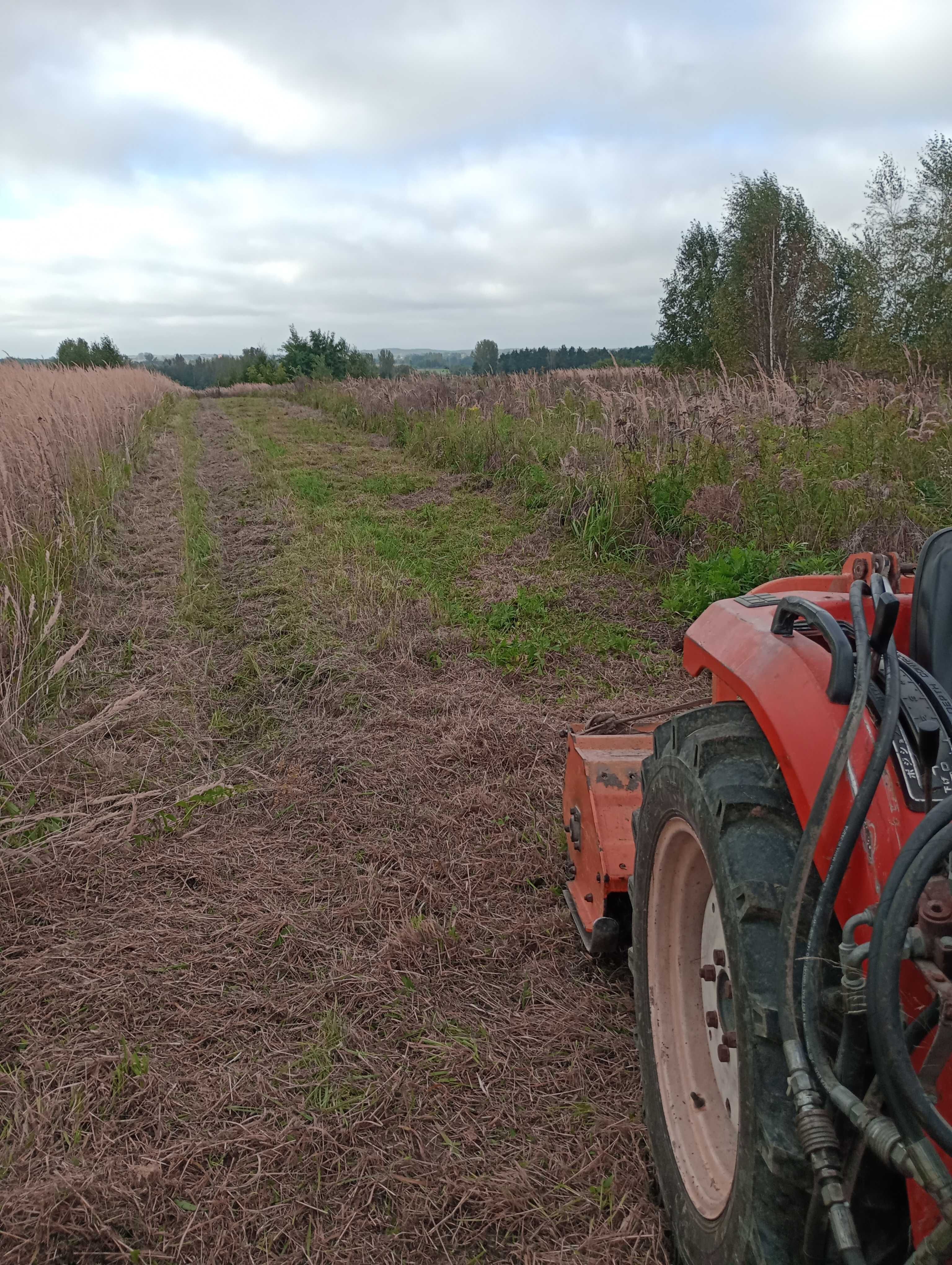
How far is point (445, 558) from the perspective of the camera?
7070 millimetres

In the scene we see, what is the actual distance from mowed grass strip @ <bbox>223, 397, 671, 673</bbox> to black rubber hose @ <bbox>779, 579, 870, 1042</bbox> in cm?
356

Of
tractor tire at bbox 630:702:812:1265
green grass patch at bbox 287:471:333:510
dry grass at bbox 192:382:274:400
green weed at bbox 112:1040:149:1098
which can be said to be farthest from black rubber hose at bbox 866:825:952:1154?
dry grass at bbox 192:382:274:400

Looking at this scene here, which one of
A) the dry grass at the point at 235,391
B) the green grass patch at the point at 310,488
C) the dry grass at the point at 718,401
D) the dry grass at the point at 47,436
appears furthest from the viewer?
the dry grass at the point at 235,391

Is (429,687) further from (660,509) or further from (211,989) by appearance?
(660,509)

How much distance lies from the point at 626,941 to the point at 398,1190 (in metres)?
1.00

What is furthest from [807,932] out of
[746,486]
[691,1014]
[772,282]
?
[772,282]

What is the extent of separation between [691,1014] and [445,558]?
5.43 m

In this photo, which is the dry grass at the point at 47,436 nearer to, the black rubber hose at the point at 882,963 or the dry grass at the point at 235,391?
the black rubber hose at the point at 882,963

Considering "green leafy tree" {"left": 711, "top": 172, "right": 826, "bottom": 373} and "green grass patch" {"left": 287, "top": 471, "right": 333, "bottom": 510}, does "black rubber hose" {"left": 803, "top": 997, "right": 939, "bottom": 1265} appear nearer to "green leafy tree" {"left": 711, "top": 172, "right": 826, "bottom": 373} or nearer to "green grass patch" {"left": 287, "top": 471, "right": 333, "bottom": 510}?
"green grass patch" {"left": 287, "top": 471, "right": 333, "bottom": 510}

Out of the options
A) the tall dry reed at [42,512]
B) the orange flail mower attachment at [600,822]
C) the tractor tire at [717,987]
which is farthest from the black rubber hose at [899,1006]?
the tall dry reed at [42,512]

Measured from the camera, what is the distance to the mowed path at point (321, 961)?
6.20ft

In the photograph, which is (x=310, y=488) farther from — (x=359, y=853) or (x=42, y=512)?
(x=359, y=853)

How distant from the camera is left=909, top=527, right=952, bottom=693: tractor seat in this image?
65.2 inches

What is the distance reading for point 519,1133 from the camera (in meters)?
2.08
